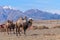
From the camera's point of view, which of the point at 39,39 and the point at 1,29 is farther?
the point at 1,29

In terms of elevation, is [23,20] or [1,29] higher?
[23,20]

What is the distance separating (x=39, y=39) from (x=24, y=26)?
4882mm

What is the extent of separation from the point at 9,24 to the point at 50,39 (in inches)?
418

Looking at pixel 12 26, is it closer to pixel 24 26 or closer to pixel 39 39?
pixel 24 26

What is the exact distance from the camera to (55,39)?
919 inches

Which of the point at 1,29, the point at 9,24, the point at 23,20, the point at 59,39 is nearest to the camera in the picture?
the point at 59,39

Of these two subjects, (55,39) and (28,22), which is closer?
(55,39)

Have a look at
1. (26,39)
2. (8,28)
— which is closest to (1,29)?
(8,28)

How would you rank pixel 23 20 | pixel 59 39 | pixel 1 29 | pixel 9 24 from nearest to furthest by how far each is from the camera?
pixel 59 39
pixel 23 20
pixel 9 24
pixel 1 29

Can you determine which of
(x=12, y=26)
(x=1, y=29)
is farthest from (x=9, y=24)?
(x=1, y=29)

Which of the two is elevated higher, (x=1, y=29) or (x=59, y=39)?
(x=59, y=39)

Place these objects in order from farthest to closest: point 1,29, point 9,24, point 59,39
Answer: point 1,29
point 9,24
point 59,39

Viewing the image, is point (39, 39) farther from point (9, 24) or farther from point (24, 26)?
point (9, 24)

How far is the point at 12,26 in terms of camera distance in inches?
1300
